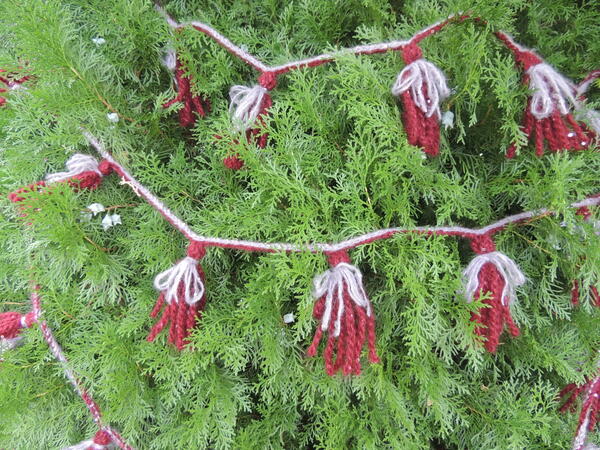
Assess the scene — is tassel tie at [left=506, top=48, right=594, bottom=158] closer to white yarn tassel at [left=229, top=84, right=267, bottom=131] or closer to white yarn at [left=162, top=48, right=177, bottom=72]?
white yarn tassel at [left=229, top=84, right=267, bottom=131]

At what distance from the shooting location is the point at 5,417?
724mm

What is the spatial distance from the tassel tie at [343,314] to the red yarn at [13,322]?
0.51 m

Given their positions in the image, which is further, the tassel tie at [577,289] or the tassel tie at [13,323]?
the tassel tie at [13,323]

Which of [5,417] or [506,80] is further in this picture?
[5,417]

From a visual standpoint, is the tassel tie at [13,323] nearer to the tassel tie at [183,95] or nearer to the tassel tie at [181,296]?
the tassel tie at [181,296]

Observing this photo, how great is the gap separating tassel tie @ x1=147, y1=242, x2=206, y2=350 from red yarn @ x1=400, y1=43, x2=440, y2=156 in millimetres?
357

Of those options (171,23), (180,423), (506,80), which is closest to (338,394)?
(180,423)

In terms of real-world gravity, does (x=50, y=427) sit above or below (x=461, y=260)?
below

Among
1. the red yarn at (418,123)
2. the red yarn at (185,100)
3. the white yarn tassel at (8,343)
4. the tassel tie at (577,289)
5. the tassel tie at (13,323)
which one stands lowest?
the white yarn tassel at (8,343)

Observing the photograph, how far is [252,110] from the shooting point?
0.65 m

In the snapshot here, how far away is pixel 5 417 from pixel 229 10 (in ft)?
2.61

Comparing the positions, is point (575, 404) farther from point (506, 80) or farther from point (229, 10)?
point (229, 10)

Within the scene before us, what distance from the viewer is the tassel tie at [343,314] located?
0.58m

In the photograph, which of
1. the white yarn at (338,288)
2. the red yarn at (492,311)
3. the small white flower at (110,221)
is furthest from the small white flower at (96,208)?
the red yarn at (492,311)
